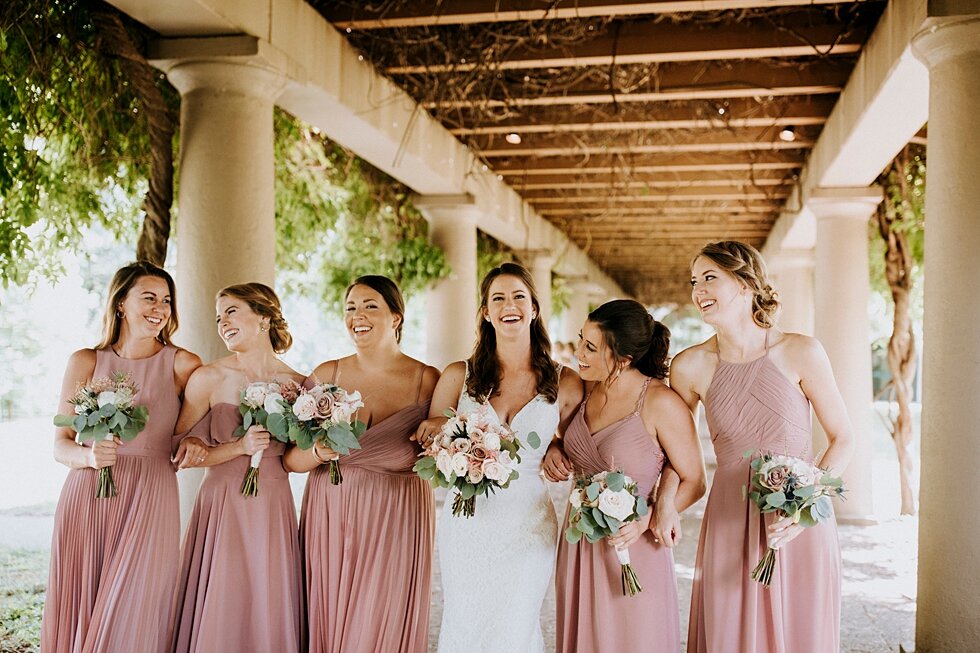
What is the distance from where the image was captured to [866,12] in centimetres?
650

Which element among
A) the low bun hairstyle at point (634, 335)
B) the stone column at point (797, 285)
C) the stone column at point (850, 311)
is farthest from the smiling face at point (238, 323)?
the stone column at point (797, 285)

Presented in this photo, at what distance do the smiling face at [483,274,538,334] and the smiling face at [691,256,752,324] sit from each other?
0.75 metres

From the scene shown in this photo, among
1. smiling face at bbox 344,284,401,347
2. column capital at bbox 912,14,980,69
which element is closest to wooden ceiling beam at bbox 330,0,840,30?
column capital at bbox 912,14,980,69

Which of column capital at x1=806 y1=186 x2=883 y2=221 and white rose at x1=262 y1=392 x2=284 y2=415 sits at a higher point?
column capital at x1=806 y1=186 x2=883 y2=221

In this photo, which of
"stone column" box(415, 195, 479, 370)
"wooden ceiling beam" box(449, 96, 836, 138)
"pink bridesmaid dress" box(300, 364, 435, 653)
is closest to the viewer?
"pink bridesmaid dress" box(300, 364, 435, 653)

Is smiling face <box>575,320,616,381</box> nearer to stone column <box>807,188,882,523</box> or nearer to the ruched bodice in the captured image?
the ruched bodice

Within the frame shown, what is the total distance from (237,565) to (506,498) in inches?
51.7

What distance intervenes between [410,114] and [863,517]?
613 centimetres

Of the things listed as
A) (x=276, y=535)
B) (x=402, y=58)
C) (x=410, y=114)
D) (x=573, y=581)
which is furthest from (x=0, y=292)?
(x=573, y=581)

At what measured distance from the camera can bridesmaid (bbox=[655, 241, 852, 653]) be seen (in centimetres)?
361

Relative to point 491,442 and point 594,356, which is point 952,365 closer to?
point 594,356

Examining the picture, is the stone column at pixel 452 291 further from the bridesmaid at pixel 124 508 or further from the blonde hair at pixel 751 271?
the blonde hair at pixel 751 271

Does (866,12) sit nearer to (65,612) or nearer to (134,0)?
(134,0)

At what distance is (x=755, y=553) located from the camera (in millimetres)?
3621
